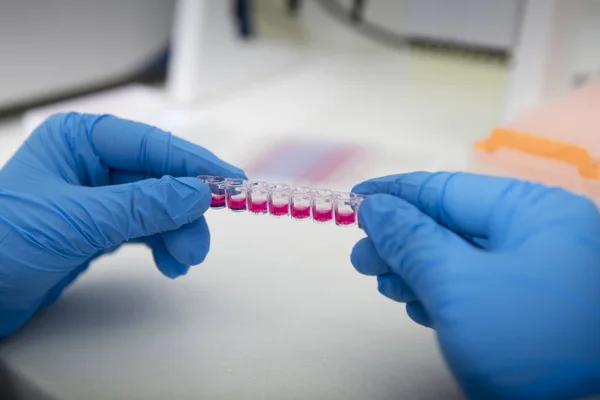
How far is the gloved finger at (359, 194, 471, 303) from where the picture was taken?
0.46 metres

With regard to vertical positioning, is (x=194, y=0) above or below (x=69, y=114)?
above

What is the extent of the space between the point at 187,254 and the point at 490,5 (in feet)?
3.07

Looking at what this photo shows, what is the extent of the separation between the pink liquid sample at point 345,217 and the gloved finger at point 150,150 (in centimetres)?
12

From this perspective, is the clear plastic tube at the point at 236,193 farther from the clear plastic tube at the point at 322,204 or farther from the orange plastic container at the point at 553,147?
the orange plastic container at the point at 553,147

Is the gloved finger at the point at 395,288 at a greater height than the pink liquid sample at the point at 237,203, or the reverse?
the pink liquid sample at the point at 237,203

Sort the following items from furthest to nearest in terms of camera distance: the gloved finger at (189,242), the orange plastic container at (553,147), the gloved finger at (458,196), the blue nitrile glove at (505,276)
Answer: the orange plastic container at (553,147) → the gloved finger at (189,242) → the gloved finger at (458,196) → the blue nitrile glove at (505,276)

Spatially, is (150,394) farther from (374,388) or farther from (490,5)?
(490,5)

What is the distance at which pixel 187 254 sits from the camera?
0.62 metres

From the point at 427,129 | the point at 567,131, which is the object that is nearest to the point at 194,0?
the point at 427,129

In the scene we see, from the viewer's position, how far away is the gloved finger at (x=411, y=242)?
464 millimetres

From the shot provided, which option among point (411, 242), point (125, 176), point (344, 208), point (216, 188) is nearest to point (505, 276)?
point (411, 242)

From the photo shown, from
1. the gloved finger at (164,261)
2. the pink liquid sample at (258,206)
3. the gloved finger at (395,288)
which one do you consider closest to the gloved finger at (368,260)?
the gloved finger at (395,288)

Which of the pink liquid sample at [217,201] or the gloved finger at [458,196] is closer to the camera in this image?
the gloved finger at [458,196]

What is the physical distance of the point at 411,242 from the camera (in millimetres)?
500
